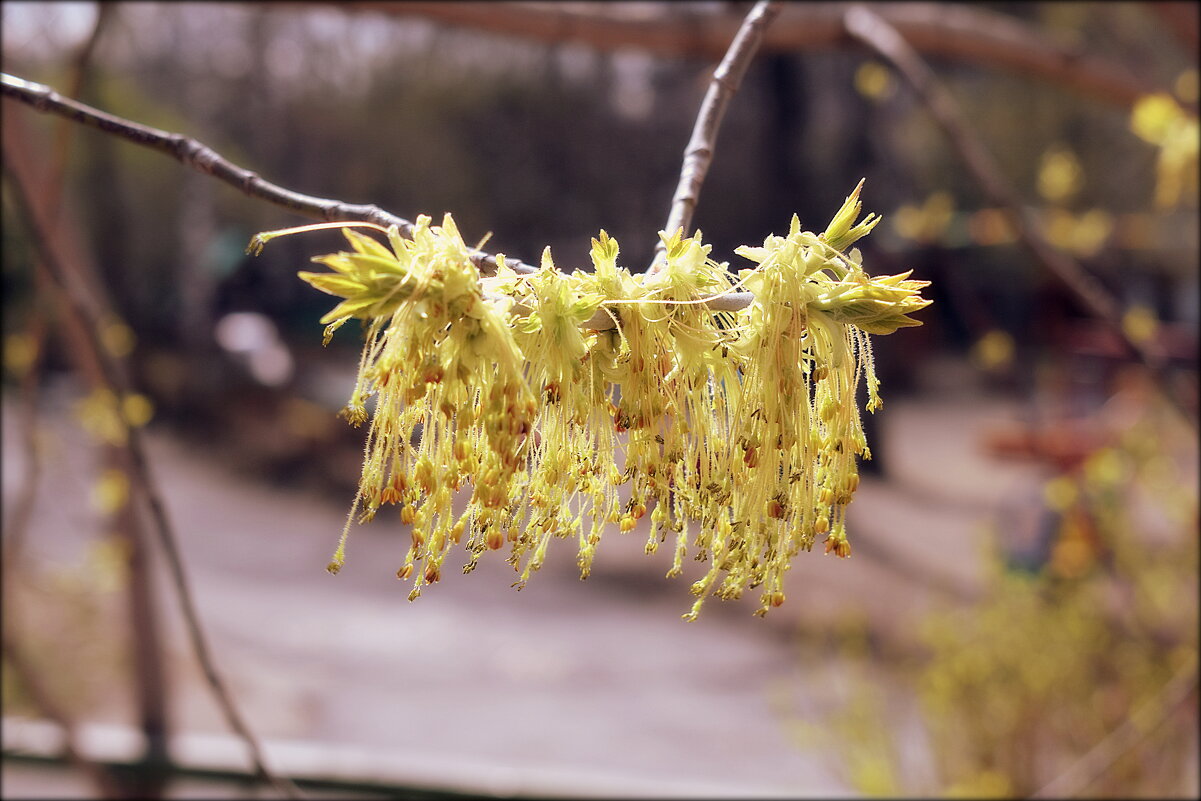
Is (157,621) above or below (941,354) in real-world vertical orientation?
below

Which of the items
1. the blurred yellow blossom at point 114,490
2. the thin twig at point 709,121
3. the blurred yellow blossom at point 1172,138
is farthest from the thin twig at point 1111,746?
the blurred yellow blossom at point 114,490

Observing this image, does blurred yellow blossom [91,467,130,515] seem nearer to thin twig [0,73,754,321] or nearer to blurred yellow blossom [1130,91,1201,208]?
thin twig [0,73,754,321]

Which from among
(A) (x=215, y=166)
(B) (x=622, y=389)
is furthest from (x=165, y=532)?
(B) (x=622, y=389)

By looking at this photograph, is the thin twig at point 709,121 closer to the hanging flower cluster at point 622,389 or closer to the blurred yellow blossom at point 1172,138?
the hanging flower cluster at point 622,389

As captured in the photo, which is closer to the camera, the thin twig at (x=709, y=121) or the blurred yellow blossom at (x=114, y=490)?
the thin twig at (x=709, y=121)

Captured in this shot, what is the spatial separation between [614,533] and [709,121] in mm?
3065

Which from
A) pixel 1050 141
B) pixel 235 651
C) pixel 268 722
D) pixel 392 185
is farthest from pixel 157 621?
pixel 1050 141

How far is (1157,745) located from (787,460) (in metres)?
1.45

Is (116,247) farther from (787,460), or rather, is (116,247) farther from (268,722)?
(787,460)

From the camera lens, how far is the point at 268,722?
2.39m

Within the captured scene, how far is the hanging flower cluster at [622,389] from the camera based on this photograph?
0.41m

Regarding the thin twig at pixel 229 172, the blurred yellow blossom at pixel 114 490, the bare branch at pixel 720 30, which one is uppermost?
the bare branch at pixel 720 30

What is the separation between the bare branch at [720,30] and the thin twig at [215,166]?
2.79 ft

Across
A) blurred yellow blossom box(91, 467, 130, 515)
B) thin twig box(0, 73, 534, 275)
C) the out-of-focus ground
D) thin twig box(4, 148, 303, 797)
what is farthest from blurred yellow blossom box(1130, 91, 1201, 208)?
blurred yellow blossom box(91, 467, 130, 515)
